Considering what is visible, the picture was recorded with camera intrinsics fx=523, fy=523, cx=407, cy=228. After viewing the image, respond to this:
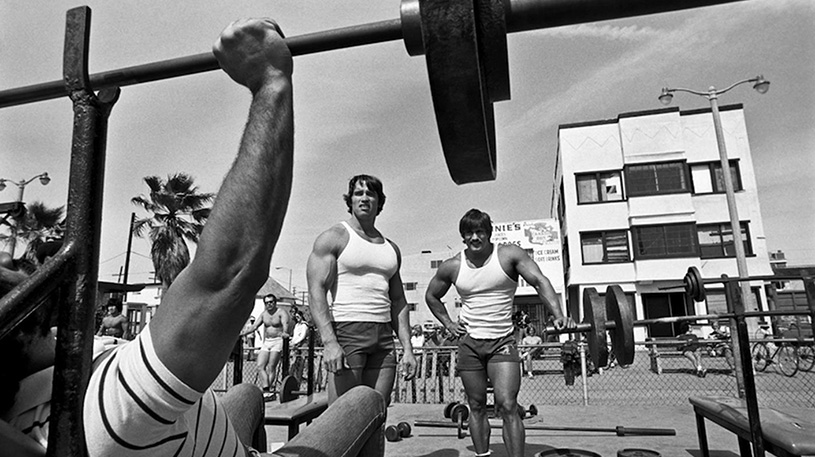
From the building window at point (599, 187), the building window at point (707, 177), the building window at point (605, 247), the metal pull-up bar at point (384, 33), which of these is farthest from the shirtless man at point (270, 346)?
the building window at point (707, 177)

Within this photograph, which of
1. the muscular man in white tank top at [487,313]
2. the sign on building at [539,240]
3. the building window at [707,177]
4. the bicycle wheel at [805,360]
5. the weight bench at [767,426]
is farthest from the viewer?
the sign on building at [539,240]

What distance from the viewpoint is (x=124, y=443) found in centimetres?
69

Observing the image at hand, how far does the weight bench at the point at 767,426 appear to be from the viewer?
195 centimetres

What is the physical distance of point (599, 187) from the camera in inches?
747

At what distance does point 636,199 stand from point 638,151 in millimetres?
1724

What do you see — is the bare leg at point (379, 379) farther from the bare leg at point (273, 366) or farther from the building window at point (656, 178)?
the building window at point (656, 178)

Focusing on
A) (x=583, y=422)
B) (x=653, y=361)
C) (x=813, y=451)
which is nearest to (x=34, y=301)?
(x=813, y=451)

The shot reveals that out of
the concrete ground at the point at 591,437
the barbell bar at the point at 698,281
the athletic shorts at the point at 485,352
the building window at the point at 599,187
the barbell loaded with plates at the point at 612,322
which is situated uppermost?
the building window at the point at 599,187

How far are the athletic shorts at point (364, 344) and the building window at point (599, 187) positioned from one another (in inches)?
694

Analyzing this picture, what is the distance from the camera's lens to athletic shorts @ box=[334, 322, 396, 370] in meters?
2.57

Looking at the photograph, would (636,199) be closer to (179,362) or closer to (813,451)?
(813,451)

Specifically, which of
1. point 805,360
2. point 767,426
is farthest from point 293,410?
point 805,360

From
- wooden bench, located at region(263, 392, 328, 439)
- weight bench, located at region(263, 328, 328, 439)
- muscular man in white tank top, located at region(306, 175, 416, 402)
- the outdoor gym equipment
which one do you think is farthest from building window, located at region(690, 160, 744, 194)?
the outdoor gym equipment

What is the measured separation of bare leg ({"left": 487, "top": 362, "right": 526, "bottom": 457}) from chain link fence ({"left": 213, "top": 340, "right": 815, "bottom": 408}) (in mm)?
3618
